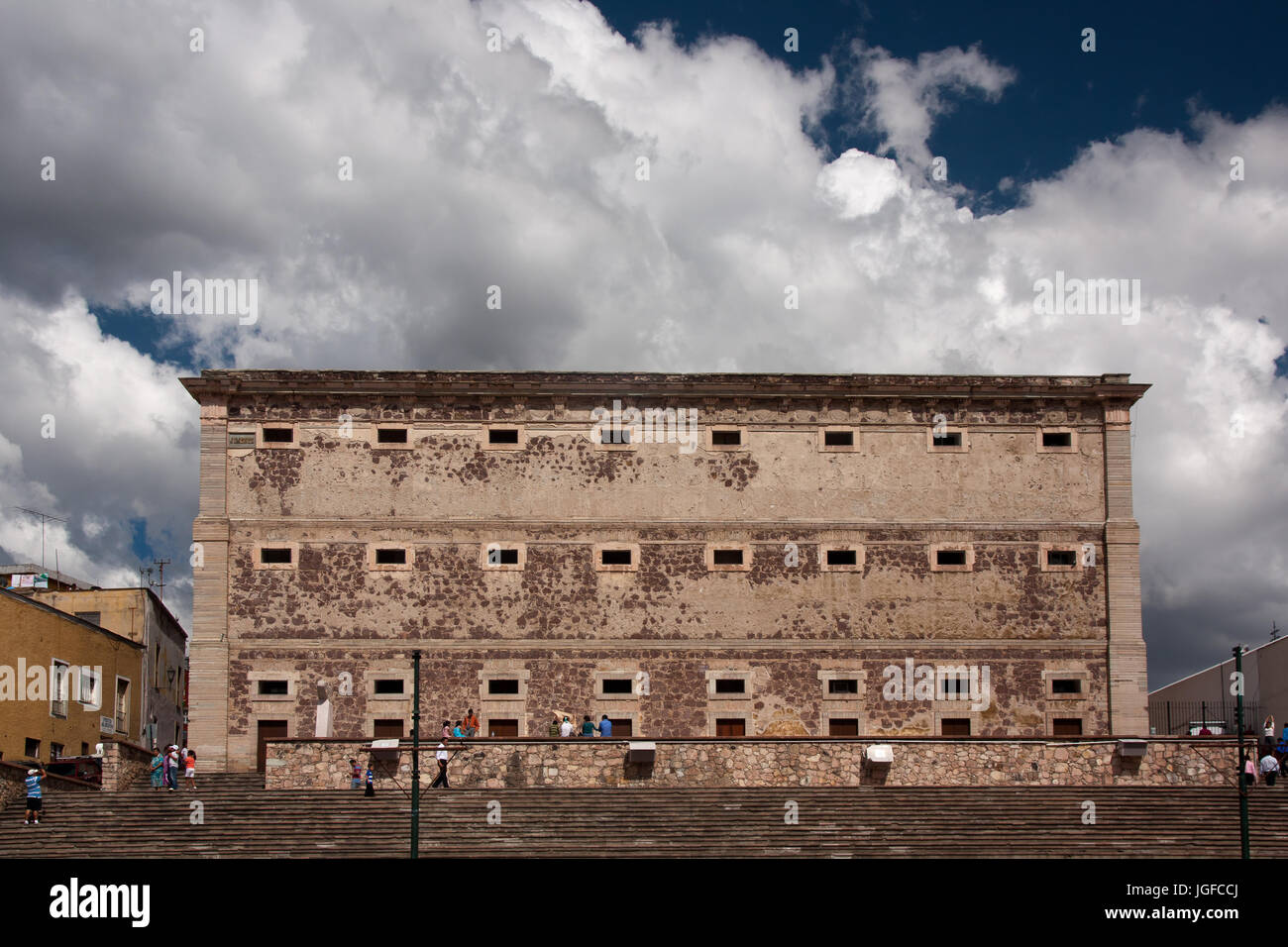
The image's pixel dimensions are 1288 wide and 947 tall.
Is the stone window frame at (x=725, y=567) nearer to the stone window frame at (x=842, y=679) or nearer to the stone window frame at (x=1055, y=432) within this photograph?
the stone window frame at (x=842, y=679)

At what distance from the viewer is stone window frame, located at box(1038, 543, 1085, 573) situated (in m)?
34.5

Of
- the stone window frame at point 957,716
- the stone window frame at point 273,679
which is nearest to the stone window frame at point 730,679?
the stone window frame at point 957,716

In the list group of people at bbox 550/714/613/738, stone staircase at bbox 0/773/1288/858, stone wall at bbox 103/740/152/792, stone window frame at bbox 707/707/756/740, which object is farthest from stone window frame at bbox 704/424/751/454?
stone wall at bbox 103/740/152/792

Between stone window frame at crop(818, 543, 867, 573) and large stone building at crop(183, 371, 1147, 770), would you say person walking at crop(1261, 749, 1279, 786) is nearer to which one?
large stone building at crop(183, 371, 1147, 770)

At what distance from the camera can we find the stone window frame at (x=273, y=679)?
3294 cm

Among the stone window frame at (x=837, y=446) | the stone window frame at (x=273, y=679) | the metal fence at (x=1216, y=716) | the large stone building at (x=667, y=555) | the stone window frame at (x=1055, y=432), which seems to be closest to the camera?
the stone window frame at (x=273, y=679)

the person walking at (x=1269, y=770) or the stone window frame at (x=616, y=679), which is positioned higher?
the stone window frame at (x=616, y=679)

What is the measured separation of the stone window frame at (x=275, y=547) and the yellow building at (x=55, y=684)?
302 inches

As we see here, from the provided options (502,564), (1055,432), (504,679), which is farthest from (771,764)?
(1055,432)

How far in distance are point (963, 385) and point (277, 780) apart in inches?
770

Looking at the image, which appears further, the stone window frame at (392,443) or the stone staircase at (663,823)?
the stone window frame at (392,443)

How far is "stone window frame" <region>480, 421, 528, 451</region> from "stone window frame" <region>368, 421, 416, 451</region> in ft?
5.88
